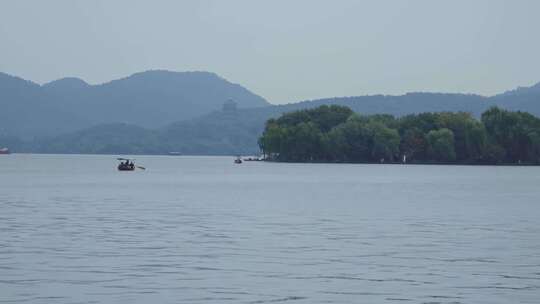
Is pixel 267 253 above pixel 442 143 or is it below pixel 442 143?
below

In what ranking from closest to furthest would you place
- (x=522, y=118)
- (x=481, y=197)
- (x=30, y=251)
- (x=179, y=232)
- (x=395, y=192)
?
(x=30, y=251)
(x=179, y=232)
(x=481, y=197)
(x=395, y=192)
(x=522, y=118)

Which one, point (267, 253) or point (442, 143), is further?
point (442, 143)

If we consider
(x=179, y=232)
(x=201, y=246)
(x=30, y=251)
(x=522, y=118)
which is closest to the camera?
(x=30, y=251)

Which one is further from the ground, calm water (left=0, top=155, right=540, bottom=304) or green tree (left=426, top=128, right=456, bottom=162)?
green tree (left=426, top=128, right=456, bottom=162)

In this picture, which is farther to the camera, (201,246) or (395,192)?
(395,192)

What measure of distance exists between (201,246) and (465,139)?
160 meters

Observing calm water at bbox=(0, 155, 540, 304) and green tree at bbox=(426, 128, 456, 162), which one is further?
green tree at bbox=(426, 128, 456, 162)

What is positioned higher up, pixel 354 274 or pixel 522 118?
pixel 522 118

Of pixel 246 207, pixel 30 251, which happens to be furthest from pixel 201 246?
pixel 246 207

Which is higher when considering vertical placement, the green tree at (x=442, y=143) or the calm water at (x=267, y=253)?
the green tree at (x=442, y=143)

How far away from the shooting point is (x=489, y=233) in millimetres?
41938

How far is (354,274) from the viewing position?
28.1 metres

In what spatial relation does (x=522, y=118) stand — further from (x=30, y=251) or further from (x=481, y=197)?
(x=30, y=251)

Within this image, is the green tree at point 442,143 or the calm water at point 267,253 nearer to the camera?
the calm water at point 267,253
